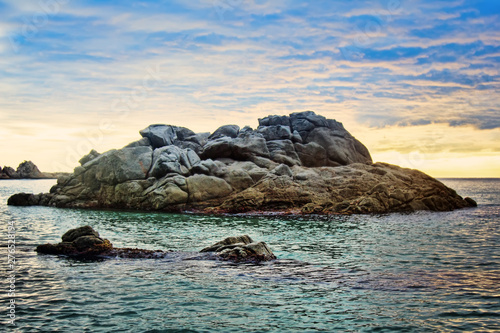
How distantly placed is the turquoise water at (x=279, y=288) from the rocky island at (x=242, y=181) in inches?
770

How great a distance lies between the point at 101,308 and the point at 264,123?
213 feet

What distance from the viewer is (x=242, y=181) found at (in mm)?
55031

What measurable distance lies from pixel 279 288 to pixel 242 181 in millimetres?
38790

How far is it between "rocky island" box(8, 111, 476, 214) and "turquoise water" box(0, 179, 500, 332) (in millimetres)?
19559

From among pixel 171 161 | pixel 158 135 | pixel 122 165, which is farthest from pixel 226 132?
pixel 122 165

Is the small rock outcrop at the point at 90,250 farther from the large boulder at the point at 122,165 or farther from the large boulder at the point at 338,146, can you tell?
the large boulder at the point at 338,146

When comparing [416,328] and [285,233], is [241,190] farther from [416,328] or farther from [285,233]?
[416,328]

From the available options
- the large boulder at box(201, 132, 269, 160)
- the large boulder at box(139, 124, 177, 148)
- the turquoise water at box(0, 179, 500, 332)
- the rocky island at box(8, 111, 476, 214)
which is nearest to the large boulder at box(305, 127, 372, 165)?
the rocky island at box(8, 111, 476, 214)

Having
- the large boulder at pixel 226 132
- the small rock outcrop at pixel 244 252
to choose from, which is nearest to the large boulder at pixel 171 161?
the large boulder at pixel 226 132

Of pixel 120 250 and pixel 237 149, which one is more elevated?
pixel 237 149

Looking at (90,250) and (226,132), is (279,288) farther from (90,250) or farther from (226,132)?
(226,132)

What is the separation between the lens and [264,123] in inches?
3027

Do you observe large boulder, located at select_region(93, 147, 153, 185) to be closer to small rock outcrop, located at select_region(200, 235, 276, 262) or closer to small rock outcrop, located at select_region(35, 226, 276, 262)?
small rock outcrop, located at select_region(35, 226, 276, 262)

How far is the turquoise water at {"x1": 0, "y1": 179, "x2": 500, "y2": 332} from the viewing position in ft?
41.7
